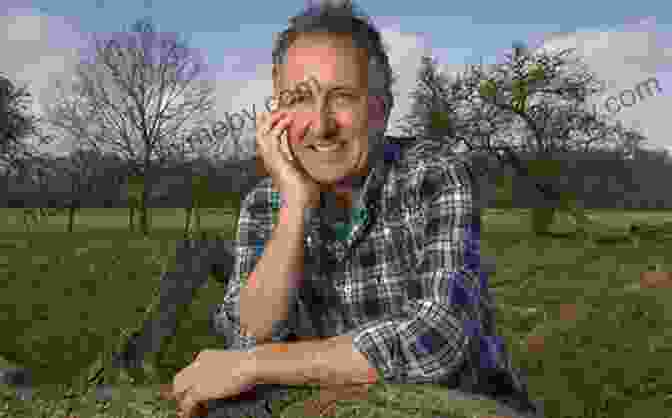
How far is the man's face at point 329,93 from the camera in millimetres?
1847

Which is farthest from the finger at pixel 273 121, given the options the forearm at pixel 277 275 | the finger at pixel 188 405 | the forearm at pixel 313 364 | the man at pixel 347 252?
the finger at pixel 188 405

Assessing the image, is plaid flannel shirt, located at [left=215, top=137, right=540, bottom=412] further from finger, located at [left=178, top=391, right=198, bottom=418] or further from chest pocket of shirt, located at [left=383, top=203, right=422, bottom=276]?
finger, located at [left=178, top=391, right=198, bottom=418]

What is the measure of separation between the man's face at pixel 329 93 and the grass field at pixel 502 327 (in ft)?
2.06

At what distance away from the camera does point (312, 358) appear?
1.45 meters

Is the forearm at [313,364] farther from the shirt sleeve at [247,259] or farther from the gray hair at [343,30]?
the gray hair at [343,30]

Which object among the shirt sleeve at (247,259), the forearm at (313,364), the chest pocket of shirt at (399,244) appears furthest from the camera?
the chest pocket of shirt at (399,244)

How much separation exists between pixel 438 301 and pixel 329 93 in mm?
787

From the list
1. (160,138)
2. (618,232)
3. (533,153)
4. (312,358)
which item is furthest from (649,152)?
(312,358)

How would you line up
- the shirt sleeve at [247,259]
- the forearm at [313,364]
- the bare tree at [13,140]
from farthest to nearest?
1. the bare tree at [13,140]
2. the shirt sleeve at [247,259]
3. the forearm at [313,364]

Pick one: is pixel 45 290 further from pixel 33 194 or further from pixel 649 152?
pixel 649 152

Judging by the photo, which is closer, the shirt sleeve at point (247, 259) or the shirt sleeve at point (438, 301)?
the shirt sleeve at point (438, 301)

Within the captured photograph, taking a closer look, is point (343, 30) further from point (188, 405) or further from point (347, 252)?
point (188, 405)

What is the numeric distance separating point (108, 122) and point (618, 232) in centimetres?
1828

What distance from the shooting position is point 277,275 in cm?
178
